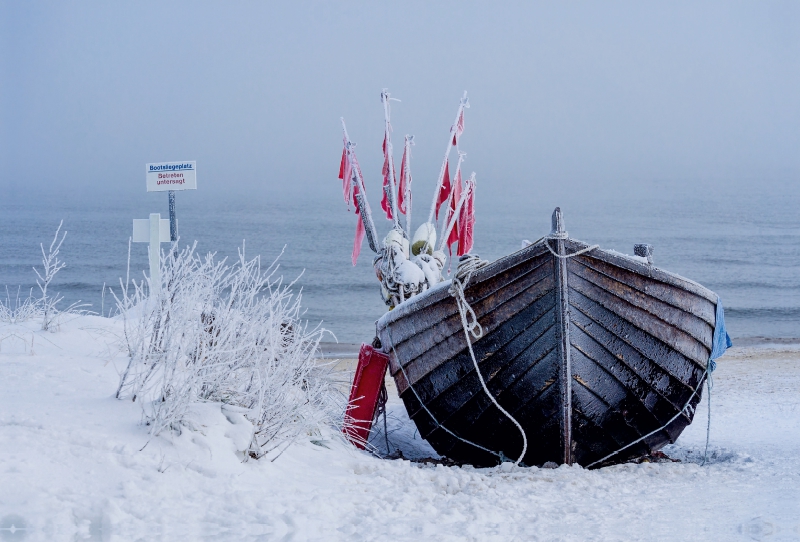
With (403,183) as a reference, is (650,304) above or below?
below

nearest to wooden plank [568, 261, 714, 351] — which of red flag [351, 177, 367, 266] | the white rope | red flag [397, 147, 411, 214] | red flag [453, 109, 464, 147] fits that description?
the white rope

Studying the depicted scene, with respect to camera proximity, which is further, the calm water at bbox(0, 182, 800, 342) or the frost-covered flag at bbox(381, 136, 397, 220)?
the calm water at bbox(0, 182, 800, 342)

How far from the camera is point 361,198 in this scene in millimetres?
7977

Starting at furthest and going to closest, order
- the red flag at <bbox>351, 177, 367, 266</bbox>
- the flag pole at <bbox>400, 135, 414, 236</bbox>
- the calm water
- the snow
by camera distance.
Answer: the calm water, the red flag at <bbox>351, 177, 367, 266</bbox>, the flag pole at <bbox>400, 135, 414, 236</bbox>, the snow

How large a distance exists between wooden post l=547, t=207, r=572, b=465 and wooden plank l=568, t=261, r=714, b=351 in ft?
0.30

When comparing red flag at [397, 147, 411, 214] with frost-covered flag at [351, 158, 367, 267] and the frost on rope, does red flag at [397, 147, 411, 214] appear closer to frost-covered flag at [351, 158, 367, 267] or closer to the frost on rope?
frost-covered flag at [351, 158, 367, 267]

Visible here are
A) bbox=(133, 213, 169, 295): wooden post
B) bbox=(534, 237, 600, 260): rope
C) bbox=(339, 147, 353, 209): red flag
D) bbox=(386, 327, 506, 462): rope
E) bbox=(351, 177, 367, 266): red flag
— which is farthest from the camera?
bbox=(339, 147, 353, 209): red flag

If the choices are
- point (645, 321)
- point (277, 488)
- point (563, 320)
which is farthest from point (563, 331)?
point (277, 488)

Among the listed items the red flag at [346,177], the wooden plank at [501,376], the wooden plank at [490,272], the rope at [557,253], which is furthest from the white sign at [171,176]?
the rope at [557,253]

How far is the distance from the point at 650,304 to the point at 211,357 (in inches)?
110

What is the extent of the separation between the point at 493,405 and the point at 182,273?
2259 millimetres

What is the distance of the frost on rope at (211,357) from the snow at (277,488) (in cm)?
13

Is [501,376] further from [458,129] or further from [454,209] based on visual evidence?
[458,129]

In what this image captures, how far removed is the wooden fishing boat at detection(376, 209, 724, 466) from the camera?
502 centimetres
